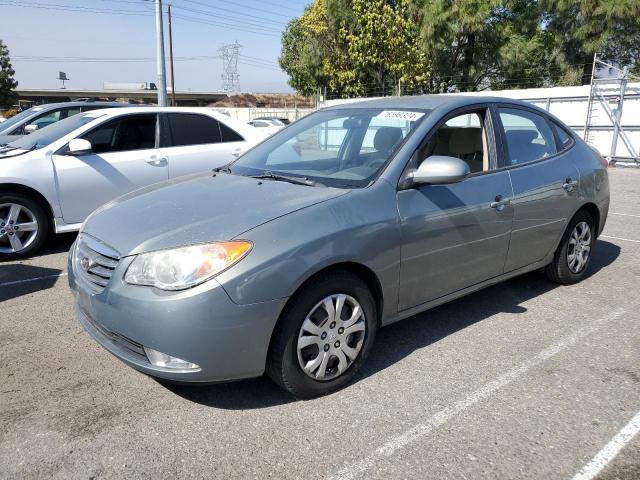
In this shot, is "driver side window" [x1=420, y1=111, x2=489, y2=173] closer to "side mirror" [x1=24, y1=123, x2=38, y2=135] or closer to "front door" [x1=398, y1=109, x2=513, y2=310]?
"front door" [x1=398, y1=109, x2=513, y2=310]

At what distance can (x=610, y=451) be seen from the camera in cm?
253

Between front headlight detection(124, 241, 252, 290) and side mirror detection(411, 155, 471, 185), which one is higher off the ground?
side mirror detection(411, 155, 471, 185)

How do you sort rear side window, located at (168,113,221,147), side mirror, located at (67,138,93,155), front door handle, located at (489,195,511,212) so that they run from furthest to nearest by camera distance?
rear side window, located at (168,113,221,147) < side mirror, located at (67,138,93,155) < front door handle, located at (489,195,511,212)

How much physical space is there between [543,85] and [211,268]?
112 feet

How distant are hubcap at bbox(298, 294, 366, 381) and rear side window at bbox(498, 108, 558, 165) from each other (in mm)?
1878

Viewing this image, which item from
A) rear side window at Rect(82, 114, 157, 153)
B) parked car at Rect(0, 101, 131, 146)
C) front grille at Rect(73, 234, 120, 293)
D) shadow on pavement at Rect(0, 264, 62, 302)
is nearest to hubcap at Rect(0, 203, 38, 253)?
shadow on pavement at Rect(0, 264, 62, 302)

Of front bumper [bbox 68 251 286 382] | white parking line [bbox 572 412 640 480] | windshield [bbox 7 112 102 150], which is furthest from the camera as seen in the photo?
windshield [bbox 7 112 102 150]

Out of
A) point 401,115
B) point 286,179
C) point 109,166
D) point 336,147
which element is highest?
point 401,115

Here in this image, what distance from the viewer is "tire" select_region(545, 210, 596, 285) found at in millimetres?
4617

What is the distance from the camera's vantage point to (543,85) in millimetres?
32156

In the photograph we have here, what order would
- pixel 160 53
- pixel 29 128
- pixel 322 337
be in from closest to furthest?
pixel 322 337 → pixel 29 128 → pixel 160 53

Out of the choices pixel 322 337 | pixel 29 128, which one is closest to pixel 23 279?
pixel 322 337

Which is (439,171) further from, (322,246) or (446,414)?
(446,414)

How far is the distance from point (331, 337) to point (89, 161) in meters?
4.29
